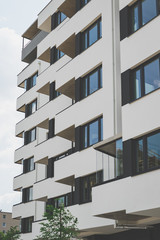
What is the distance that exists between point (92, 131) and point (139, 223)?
609cm

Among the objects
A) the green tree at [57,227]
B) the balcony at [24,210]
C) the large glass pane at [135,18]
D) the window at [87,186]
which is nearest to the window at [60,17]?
the large glass pane at [135,18]

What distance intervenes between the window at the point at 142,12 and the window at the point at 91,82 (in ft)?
14.8

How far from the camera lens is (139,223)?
721 inches

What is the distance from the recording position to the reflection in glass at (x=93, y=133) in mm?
22025

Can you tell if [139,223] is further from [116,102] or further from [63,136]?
[63,136]

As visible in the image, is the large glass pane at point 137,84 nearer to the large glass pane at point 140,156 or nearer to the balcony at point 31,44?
the large glass pane at point 140,156

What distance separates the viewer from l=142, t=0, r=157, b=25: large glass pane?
17562 millimetres

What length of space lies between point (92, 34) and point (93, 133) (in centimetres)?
615

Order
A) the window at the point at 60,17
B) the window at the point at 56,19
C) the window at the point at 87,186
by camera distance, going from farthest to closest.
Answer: the window at the point at 56,19 < the window at the point at 60,17 < the window at the point at 87,186

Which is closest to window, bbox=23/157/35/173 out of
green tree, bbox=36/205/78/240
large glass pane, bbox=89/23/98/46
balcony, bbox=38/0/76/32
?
balcony, bbox=38/0/76/32

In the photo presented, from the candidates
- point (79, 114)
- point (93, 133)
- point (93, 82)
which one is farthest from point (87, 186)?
point (93, 82)

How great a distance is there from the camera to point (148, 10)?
1791 centimetres

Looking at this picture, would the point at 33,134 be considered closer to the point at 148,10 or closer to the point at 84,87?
the point at 84,87

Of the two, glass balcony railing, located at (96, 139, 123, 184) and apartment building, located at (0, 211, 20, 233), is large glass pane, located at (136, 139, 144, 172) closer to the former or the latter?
glass balcony railing, located at (96, 139, 123, 184)
